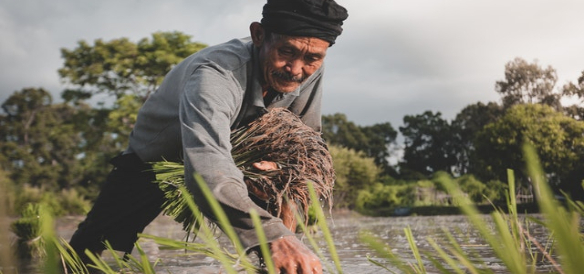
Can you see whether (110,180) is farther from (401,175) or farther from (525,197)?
(401,175)

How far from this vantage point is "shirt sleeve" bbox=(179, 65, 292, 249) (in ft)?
4.77

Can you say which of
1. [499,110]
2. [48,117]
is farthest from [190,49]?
[499,110]

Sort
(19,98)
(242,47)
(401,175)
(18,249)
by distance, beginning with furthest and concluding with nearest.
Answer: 1. (401,175)
2. (19,98)
3. (18,249)
4. (242,47)

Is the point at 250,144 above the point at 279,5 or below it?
below

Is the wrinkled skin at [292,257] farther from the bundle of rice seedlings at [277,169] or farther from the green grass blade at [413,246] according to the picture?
the bundle of rice seedlings at [277,169]

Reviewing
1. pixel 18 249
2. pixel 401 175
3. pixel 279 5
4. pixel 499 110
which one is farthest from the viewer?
pixel 401 175

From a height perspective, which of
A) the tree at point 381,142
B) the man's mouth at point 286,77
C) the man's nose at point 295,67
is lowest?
the man's mouth at point 286,77

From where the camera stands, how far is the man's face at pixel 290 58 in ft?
6.81

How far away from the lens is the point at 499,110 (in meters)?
44.0

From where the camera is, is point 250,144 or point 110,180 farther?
point 110,180

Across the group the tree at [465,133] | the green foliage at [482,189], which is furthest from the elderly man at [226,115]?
the tree at [465,133]

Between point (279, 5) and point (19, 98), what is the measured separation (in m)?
33.6

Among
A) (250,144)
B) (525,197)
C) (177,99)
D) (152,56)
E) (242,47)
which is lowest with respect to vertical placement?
(525,197)

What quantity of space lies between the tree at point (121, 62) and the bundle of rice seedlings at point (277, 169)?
22047mm
